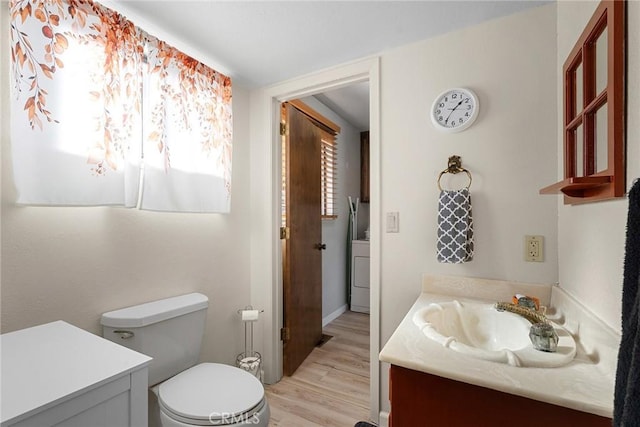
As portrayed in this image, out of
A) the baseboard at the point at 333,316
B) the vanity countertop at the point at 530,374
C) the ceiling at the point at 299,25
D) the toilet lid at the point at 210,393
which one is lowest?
the baseboard at the point at 333,316

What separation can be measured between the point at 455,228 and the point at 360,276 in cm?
233

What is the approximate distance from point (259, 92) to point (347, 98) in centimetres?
104

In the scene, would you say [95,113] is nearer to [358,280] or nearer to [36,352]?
[36,352]

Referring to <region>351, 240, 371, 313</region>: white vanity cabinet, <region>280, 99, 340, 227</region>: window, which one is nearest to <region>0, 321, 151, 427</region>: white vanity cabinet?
<region>280, 99, 340, 227</region>: window

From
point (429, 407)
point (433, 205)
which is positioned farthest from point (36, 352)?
point (433, 205)

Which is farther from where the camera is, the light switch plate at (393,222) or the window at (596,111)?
the light switch plate at (393,222)

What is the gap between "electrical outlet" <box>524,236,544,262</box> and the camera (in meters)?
1.32

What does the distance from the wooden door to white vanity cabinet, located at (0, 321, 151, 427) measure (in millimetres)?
1384

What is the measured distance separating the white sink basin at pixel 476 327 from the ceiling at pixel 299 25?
4.48ft

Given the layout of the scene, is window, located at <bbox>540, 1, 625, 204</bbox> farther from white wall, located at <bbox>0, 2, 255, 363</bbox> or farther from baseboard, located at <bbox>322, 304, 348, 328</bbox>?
baseboard, located at <bbox>322, 304, 348, 328</bbox>

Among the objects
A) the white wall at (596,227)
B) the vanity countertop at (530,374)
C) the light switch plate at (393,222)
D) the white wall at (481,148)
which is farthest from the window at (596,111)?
the light switch plate at (393,222)

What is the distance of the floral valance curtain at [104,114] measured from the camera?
103cm

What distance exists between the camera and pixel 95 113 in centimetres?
119

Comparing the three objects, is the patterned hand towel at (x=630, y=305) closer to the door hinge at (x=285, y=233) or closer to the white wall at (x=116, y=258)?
the white wall at (x=116, y=258)
